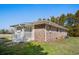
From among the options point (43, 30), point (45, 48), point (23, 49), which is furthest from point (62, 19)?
point (23, 49)

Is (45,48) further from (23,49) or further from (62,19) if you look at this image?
(62,19)

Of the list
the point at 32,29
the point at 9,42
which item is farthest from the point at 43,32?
the point at 9,42

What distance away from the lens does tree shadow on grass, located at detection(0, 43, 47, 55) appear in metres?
3.67

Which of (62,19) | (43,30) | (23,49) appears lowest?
(23,49)

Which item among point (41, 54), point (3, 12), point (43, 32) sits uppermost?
point (3, 12)

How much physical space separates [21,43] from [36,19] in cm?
34

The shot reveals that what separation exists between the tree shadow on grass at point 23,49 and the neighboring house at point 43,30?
0.10 meters

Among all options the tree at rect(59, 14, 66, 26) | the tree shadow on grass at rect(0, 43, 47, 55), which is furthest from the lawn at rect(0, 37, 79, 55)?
the tree at rect(59, 14, 66, 26)

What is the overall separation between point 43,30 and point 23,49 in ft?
1.10

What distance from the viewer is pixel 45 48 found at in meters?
3.69

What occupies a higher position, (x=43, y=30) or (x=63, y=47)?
(x=43, y=30)

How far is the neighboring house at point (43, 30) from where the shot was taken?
145 inches

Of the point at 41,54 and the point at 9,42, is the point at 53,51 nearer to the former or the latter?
the point at 41,54

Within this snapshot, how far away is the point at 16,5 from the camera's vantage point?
3.67 meters
